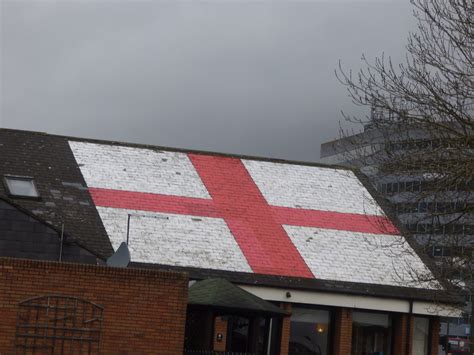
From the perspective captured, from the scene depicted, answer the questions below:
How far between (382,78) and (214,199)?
1451 centimetres

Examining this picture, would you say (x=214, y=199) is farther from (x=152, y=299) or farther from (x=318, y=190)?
(x=152, y=299)

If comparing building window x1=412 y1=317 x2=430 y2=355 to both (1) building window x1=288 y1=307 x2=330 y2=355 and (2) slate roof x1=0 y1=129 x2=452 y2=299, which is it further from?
(1) building window x1=288 y1=307 x2=330 y2=355

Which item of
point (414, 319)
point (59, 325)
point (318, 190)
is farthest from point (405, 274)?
point (59, 325)

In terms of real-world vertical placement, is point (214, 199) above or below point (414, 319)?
above

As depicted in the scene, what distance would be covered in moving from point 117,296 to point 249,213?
568 inches

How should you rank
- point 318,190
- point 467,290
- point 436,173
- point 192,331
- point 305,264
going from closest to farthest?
point 436,173 < point 467,290 < point 192,331 < point 305,264 < point 318,190

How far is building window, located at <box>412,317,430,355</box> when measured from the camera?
3475 cm

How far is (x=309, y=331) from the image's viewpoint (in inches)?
1321

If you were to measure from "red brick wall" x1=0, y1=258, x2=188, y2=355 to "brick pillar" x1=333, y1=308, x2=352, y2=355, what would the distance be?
11.8 meters

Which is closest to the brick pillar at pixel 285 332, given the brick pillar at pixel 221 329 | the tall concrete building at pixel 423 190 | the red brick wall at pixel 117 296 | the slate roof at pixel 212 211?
the slate roof at pixel 212 211

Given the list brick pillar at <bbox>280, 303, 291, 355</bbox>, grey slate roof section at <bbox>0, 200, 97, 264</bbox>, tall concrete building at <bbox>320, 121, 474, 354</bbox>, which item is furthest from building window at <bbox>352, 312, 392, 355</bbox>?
tall concrete building at <bbox>320, 121, 474, 354</bbox>

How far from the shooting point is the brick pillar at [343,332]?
33.2 m

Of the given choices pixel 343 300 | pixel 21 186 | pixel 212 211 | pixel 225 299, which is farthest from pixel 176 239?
pixel 225 299

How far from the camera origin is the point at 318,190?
38.4 meters
